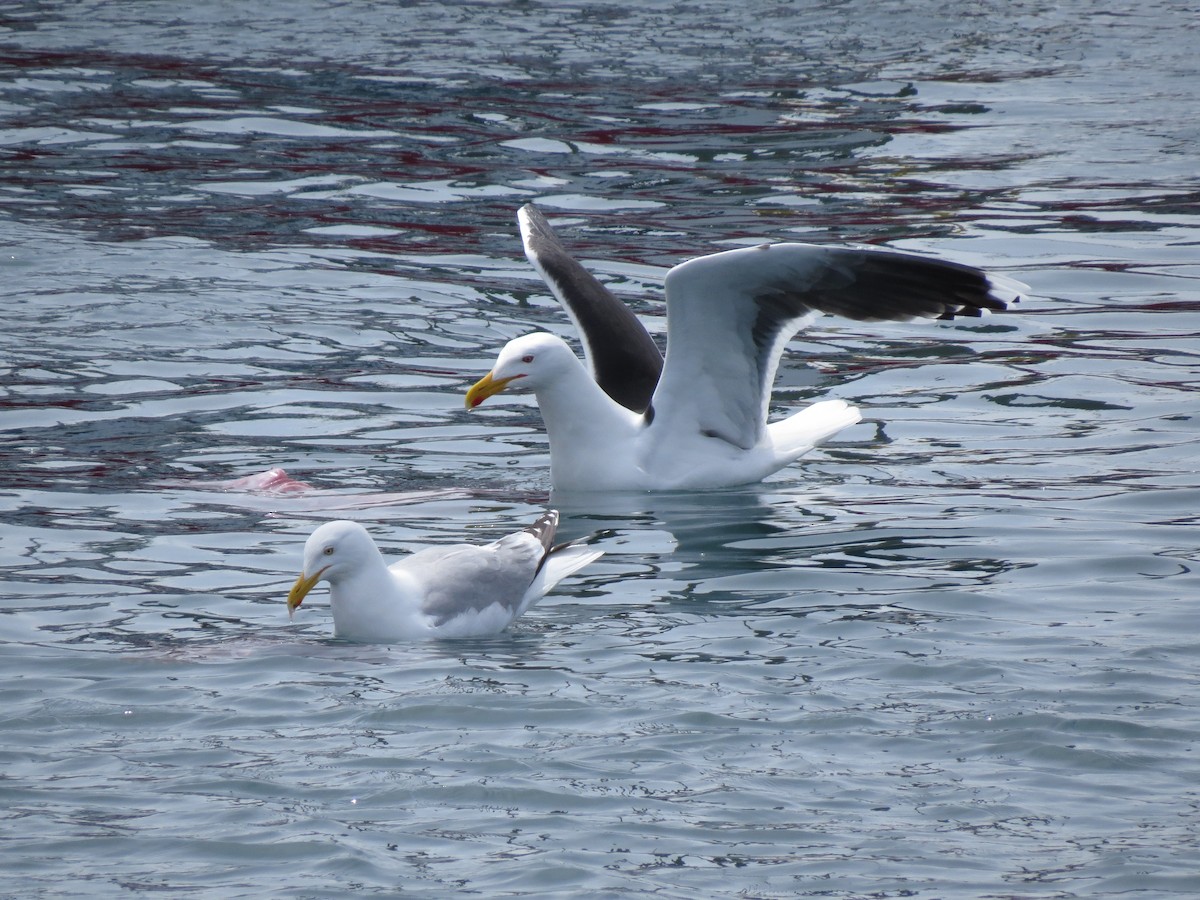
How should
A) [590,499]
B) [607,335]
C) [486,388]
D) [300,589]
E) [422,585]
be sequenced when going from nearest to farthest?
[300,589] → [422,585] → [486,388] → [590,499] → [607,335]

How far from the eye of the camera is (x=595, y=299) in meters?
10.5

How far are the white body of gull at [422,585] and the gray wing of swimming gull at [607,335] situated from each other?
3.16m

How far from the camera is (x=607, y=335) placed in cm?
1055

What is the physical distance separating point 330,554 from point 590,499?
278cm

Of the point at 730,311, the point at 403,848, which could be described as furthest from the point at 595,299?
the point at 403,848

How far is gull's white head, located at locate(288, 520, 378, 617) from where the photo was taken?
6.84 metres

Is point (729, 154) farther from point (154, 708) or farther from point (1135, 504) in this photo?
point (154, 708)

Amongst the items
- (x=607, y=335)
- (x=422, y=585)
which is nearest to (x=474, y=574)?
(x=422, y=585)

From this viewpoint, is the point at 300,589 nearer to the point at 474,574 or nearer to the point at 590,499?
the point at 474,574

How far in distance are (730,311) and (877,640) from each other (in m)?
2.69

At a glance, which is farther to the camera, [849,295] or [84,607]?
[849,295]

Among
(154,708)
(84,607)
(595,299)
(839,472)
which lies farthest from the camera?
(595,299)

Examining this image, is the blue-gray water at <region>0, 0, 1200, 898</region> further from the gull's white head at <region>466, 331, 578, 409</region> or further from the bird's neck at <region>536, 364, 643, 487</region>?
the gull's white head at <region>466, 331, 578, 409</region>

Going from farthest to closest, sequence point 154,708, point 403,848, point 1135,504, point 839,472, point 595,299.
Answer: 1. point 595,299
2. point 839,472
3. point 1135,504
4. point 154,708
5. point 403,848
